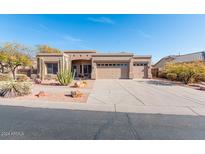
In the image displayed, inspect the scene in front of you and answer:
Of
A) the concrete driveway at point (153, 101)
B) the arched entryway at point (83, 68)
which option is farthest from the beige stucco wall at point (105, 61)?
the concrete driveway at point (153, 101)

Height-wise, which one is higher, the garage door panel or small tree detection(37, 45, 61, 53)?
small tree detection(37, 45, 61, 53)

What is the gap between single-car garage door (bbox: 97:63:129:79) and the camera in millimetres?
22859

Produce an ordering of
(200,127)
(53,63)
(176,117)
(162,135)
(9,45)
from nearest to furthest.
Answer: (162,135) < (200,127) < (176,117) < (9,45) < (53,63)

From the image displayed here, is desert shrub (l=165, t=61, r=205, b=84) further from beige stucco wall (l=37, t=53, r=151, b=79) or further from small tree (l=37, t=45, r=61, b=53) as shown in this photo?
small tree (l=37, t=45, r=61, b=53)

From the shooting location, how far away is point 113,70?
75.2 ft

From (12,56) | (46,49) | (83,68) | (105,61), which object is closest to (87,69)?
(83,68)

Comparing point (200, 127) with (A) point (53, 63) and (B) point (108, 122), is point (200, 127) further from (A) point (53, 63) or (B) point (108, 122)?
(A) point (53, 63)

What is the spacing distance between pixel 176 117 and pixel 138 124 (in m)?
1.88

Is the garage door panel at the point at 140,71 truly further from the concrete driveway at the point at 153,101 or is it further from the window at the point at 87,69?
the concrete driveway at the point at 153,101

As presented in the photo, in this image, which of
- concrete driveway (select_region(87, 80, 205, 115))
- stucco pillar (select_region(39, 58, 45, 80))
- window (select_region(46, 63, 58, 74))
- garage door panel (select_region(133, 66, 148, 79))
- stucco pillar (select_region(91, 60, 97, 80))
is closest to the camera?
concrete driveway (select_region(87, 80, 205, 115))

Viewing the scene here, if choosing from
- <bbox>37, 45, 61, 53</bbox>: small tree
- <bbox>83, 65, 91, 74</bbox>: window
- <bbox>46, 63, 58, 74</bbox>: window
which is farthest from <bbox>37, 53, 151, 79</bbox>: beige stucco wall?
<bbox>37, 45, 61, 53</bbox>: small tree

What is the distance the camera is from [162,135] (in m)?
3.80
